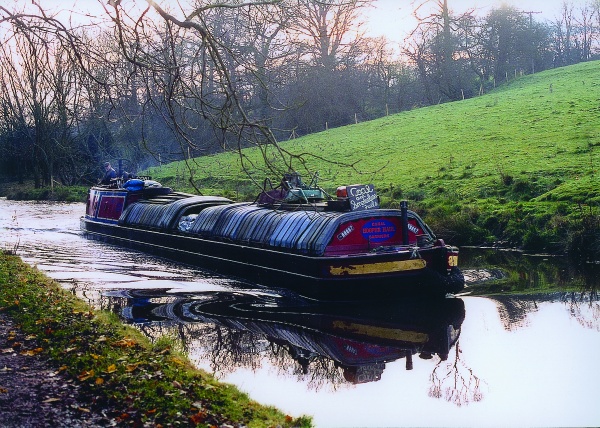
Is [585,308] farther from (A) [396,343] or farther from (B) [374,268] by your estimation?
(A) [396,343]

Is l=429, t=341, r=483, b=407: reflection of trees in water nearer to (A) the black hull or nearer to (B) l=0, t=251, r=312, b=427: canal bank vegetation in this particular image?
(B) l=0, t=251, r=312, b=427: canal bank vegetation

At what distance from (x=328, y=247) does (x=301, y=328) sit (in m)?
2.47

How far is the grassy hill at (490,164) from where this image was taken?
20672mm

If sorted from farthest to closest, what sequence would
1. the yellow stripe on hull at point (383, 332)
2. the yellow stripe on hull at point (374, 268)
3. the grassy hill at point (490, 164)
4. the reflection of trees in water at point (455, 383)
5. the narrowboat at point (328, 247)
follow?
the grassy hill at point (490, 164) < the narrowboat at point (328, 247) < the yellow stripe on hull at point (374, 268) < the yellow stripe on hull at point (383, 332) < the reflection of trees in water at point (455, 383)

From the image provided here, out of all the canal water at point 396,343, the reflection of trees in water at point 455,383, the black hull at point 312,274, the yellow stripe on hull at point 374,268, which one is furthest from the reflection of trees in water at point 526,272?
the reflection of trees in water at point 455,383

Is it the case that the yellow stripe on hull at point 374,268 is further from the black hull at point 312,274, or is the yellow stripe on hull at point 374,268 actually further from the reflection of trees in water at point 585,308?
the reflection of trees in water at point 585,308

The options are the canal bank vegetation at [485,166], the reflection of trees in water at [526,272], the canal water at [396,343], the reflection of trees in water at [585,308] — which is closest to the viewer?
the canal water at [396,343]

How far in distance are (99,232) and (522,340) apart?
18.9m

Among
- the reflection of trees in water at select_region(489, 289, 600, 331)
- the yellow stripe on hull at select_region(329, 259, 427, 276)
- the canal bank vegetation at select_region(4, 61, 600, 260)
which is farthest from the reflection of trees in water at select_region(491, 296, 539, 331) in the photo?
the canal bank vegetation at select_region(4, 61, 600, 260)

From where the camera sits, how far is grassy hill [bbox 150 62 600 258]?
2067 centimetres

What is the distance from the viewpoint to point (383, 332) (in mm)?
12344

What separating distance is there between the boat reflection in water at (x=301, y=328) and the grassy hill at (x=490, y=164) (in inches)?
102

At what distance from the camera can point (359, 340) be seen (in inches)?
466

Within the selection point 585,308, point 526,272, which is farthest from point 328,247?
point 526,272
